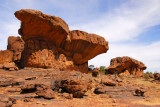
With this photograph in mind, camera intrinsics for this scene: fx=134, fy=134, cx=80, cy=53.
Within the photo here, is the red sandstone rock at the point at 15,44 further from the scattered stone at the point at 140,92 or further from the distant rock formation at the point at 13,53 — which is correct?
the scattered stone at the point at 140,92


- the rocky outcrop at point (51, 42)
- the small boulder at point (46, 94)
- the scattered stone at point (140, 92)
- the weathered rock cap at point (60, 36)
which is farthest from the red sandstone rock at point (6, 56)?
the scattered stone at point (140, 92)

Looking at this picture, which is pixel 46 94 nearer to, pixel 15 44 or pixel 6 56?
pixel 6 56

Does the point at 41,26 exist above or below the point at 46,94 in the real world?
above

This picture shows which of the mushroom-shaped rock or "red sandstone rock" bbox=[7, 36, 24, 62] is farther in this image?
"red sandstone rock" bbox=[7, 36, 24, 62]

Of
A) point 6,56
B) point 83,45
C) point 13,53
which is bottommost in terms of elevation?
point 6,56

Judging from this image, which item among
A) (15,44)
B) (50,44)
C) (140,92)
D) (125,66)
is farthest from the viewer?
(125,66)

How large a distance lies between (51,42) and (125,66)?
12.8m

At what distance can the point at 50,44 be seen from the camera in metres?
11.0

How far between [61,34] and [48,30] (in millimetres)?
1115

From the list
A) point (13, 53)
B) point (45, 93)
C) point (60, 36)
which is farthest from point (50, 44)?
point (45, 93)

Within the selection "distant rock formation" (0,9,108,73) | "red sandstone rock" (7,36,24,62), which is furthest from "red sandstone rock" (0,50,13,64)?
"red sandstone rock" (7,36,24,62)

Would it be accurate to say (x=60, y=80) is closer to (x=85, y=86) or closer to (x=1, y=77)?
(x=85, y=86)

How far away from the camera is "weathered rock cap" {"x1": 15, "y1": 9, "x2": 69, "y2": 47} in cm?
848

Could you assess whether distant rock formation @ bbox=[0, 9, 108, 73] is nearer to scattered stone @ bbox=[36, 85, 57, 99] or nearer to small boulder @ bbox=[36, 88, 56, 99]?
scattered stone @ bbox=[36, 85, 57, 99]
